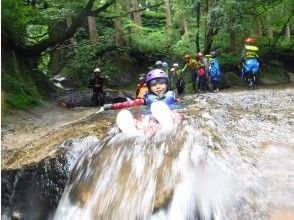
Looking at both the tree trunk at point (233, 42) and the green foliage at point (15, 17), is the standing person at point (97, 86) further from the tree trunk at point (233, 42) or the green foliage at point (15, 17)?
the tree trunk at point (233, 42)

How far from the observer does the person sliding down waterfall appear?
7121mm

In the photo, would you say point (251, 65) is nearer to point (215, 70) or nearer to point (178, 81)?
point (215, 70)

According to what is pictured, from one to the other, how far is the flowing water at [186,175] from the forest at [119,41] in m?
5.09

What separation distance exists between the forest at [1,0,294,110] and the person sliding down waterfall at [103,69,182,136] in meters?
3.90

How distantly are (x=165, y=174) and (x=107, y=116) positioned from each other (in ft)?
15.9

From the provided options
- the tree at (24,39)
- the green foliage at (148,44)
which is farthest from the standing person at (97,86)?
the green foliage at (148,44)

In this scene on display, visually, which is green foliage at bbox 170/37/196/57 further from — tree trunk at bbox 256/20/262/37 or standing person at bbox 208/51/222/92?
standing person at bbox 208/51/222/92

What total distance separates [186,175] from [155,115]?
99.1 inches

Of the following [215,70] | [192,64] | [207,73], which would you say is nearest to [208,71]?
[207,73]

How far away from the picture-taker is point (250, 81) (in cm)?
1623

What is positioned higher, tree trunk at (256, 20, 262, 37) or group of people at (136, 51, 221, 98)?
tree trunk at (256, 20, 262, 37)

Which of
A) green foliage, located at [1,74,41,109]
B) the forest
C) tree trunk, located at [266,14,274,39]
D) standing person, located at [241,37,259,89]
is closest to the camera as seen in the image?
green foliage, located at [1,74,41,109]

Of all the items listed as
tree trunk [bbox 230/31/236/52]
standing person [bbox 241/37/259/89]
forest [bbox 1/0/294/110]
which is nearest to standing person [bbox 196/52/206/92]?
standing person [bbox 241/37/259/89]

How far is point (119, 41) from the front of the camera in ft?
76.3
